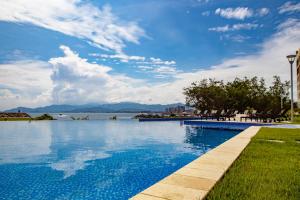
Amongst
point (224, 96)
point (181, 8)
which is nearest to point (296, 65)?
point (224, 96)

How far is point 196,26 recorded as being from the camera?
944 inches

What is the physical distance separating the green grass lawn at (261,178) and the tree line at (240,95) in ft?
107

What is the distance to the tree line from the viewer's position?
37.4 metres

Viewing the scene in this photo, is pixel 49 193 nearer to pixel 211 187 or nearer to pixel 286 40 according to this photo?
pixel 211 187

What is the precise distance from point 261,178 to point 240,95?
3621 cm

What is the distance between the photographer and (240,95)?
3944 cm

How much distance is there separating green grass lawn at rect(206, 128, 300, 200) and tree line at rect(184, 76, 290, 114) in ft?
107

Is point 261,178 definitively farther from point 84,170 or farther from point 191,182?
point 84,170

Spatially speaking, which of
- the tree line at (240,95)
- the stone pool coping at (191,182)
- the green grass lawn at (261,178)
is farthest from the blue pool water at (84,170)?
the tree line at (240,95)

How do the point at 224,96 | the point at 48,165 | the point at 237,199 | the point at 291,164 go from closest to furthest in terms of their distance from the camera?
the point at 237,199, the point at 291,164, the point at 48,165, the point at 224,96

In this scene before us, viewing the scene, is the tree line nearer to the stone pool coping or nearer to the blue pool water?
the blue pool water

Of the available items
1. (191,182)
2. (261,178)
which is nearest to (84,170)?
(191,182)

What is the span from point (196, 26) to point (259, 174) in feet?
67.1

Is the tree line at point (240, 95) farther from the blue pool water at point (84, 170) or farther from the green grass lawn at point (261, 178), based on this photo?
the green grass lawn at point (261, 178)
